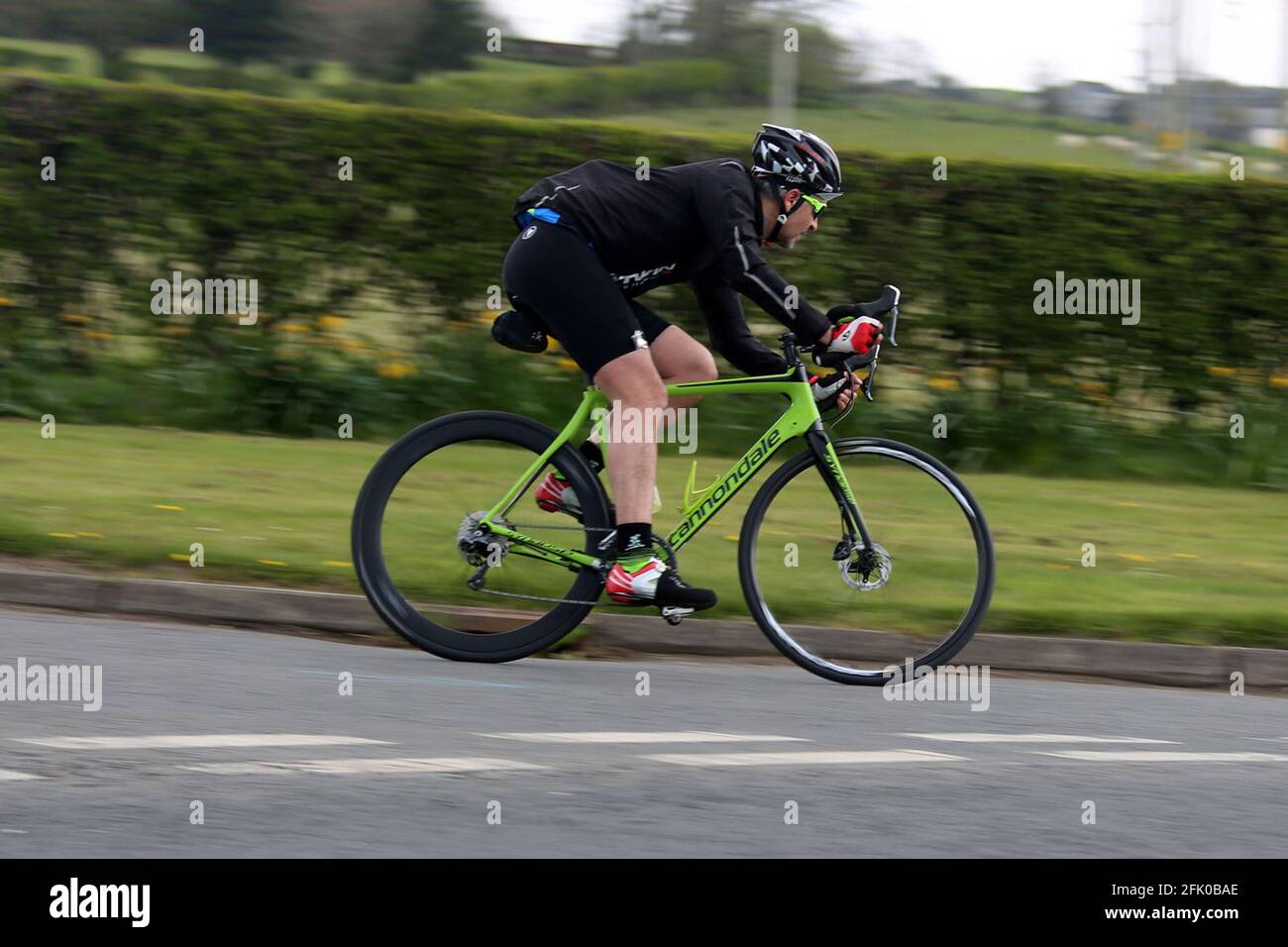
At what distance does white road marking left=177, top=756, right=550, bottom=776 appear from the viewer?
5.05m

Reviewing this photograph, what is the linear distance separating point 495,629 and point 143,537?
2437 mm

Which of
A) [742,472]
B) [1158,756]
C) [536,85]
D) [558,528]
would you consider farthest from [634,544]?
[536,85]

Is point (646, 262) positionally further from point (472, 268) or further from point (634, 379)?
point (472, 268)

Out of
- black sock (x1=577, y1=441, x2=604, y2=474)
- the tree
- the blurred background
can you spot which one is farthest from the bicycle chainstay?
the tree

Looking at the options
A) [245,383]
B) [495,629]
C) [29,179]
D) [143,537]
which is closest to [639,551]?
[495,629]

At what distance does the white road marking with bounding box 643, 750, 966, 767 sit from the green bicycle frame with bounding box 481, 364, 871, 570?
139 cm

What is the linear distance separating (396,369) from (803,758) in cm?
818

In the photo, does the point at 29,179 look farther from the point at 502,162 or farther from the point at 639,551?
the point at 639,551

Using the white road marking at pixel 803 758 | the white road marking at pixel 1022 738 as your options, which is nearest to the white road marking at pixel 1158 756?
the white road marking at pixel 1022 738

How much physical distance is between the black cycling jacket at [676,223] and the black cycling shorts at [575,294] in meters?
0.08

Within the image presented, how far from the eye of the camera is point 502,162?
1334 cm

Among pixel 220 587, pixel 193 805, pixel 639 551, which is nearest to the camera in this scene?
pixel 193 805

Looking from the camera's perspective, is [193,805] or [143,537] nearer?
[193,805]

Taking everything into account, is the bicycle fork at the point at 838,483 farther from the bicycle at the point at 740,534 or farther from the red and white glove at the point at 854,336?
the red and white glove at the point at 854,336
